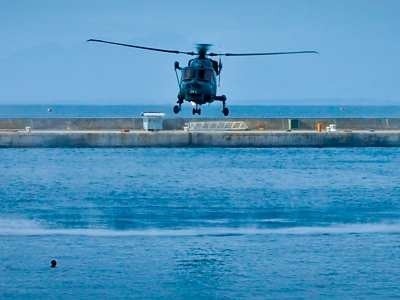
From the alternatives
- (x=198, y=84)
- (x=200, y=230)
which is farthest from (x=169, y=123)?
(x=198, y=84)

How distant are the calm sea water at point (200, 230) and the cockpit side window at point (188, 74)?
6.54 meters

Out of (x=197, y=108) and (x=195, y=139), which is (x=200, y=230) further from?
(x=195, y=139)

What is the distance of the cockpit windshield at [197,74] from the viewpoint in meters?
43.7

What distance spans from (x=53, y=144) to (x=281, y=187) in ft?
48.8

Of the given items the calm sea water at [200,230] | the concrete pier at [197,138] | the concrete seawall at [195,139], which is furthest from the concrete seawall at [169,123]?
the concrete seawall at [195,139]

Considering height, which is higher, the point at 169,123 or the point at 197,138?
the point at 169,123

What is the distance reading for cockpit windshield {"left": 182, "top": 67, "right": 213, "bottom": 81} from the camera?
143 feet

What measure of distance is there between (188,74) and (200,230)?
14669 mm

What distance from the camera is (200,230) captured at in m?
57.5

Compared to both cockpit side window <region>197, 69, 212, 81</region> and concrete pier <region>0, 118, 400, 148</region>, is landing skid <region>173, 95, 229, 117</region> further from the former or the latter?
concrete pier <region>0, 118, 400, 148</region>

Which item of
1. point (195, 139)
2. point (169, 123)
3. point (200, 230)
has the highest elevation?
point (169, 123)

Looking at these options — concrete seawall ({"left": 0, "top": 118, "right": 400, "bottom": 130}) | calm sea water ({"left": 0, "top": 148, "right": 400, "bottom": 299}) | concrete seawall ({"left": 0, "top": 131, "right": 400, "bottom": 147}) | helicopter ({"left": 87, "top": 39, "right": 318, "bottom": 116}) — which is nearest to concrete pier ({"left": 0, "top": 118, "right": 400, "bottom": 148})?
concrete seawall ({"left": 0, "top": 131, "right": 400, "bottom": 147})

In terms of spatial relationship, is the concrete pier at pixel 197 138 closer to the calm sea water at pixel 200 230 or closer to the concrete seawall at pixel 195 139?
the concrete seawall at pixel 195 139

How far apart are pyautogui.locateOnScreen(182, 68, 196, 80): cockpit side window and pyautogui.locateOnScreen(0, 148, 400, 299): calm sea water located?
21.5 feet
